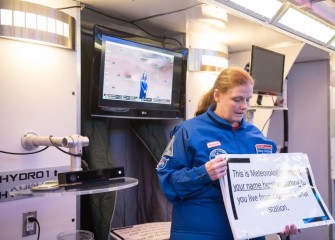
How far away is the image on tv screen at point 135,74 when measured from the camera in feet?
6.64

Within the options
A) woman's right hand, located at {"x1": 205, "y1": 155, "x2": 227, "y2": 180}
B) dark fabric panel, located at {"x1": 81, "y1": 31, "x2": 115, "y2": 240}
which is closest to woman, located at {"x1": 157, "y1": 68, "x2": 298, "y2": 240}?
woman's right hand, located at {"x1": 205, "y1": 155, "x2": 227, "y2": 180}

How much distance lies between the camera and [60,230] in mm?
1738

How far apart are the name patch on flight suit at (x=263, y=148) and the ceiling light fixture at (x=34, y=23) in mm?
1105

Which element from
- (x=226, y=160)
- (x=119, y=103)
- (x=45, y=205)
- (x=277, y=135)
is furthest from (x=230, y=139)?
(x=277, y=135)

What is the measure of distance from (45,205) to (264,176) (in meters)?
1.09

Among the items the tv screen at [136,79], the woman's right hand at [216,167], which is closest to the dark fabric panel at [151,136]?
the tv screen at [136,79]

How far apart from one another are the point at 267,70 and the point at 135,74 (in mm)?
1171

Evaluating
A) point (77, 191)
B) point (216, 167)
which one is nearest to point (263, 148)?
point (216, 167)

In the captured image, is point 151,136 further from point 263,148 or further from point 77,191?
point 77,191

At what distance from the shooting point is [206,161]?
58.8 inches

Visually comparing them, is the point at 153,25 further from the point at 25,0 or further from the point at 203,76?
the point at 25,0

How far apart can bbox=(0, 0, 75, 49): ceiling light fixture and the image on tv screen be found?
31 cm

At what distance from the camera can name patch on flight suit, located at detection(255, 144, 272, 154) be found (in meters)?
1.66

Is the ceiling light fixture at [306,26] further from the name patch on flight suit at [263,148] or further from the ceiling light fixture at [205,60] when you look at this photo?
the name patch on flight suit at [263,148]
